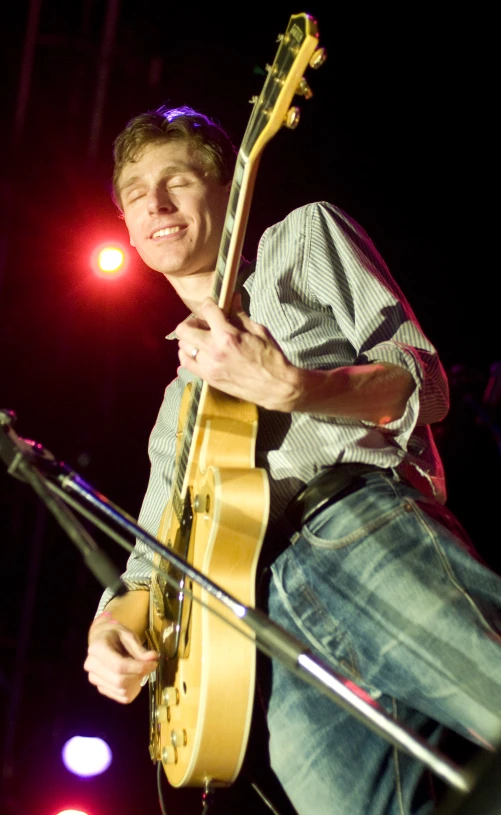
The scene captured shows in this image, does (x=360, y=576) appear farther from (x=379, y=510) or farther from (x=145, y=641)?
(x=145, y=641)

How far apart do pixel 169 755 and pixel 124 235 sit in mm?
2779

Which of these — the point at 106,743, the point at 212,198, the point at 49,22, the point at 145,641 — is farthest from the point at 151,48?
the point at 106,743

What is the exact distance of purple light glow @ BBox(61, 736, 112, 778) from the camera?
146 inches

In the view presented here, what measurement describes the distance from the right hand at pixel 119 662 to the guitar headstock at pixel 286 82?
1.32 metres

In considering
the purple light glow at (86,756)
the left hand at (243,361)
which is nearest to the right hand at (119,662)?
the left hand at (243,361)

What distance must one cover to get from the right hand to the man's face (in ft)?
3.86

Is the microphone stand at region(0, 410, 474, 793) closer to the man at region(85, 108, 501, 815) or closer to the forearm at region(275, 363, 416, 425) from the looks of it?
the man at region(85, 108, 501, 815)

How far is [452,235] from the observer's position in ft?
13.5

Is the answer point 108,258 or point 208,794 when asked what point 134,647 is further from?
point 108,258

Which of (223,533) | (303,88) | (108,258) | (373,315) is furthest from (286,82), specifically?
(108,258)

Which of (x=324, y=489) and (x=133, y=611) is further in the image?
(x=133, y=611)

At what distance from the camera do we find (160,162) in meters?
2.44

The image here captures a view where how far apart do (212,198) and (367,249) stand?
0.70 m

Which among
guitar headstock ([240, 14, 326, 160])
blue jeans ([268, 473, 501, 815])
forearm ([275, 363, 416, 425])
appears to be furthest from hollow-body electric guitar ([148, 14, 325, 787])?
forearm ([275, 363, 416, 425])
